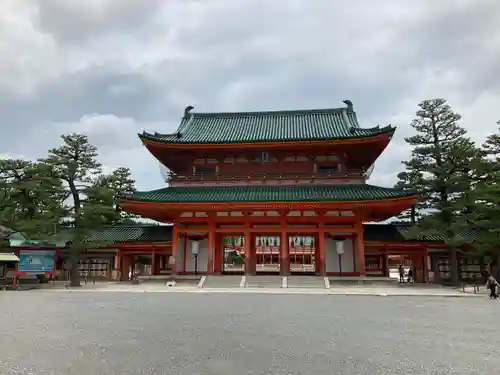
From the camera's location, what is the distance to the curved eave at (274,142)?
90.8 feet

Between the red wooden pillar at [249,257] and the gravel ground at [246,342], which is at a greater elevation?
the red wooden pillar at [249,257]

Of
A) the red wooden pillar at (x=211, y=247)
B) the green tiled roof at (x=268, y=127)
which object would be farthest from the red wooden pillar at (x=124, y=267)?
the green tiled roof at (x=268, y=127)

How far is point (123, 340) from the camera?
8.04 metres

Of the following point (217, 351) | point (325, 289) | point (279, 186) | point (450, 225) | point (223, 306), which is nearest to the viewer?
point (217, 351)

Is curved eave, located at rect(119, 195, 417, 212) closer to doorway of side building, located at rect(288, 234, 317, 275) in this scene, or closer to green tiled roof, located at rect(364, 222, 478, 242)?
green tiled roof, located at rect(364, 222, 478, 242)

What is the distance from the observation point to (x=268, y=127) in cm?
3369

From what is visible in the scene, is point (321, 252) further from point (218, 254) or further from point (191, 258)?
point (191, 258)

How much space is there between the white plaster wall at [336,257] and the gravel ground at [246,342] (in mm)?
14759

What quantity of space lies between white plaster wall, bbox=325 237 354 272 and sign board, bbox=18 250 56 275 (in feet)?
62.4

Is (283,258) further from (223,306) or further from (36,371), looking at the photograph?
(36,371)

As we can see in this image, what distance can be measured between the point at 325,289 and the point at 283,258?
4613mm

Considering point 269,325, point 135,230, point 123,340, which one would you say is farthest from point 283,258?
point 123,340

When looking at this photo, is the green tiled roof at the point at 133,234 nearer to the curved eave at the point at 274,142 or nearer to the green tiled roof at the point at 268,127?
the curved eave at the point at 274,142

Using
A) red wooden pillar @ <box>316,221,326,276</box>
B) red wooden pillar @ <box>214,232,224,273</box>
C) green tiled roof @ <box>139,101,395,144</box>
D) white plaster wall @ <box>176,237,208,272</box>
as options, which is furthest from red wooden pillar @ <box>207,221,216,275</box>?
red wooden pillar @ <box>316,221,326,276</box>
